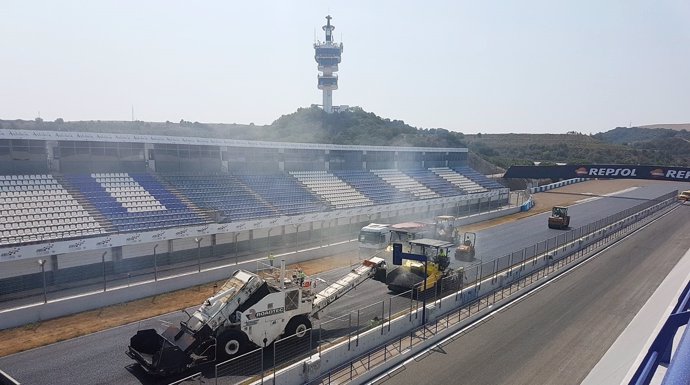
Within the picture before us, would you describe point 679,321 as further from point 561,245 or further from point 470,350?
point 561,245

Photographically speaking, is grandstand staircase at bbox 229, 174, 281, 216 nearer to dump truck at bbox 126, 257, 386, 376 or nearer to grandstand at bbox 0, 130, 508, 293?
grandstand at bbox 0, 130, 508, 293

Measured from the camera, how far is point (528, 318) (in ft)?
59.6

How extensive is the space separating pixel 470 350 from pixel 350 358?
4.26 metres

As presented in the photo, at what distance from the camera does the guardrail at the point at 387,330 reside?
13.3m

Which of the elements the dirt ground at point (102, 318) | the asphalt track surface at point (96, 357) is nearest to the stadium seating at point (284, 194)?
the dirt ground at point (102, 318)

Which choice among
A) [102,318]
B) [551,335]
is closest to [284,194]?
[102,318]

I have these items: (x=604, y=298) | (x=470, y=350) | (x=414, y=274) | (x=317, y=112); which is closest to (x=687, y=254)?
(x=604, y=298)

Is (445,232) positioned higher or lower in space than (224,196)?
lower

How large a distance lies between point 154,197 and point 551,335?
24.5 meters

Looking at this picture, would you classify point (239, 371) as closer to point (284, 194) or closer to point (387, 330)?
point (387, 330)

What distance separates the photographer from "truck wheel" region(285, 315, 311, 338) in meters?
15.5

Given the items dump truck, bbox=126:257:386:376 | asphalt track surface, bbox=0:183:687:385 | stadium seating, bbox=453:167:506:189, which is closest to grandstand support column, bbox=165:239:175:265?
asphalt track surface, bbox=0:183:687:385

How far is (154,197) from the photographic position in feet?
95.0

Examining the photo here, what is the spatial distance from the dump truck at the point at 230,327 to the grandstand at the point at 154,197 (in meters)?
8.85
